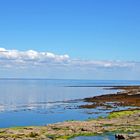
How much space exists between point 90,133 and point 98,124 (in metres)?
7.30

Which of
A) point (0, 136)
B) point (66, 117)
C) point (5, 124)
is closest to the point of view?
point (0, 136)

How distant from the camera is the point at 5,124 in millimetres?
61094

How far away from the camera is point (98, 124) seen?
51.0 meters

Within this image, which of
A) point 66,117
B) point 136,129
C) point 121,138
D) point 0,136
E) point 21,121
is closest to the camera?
point 121,138

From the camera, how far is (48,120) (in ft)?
→ 218

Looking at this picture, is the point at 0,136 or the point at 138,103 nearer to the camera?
the point at 0,136

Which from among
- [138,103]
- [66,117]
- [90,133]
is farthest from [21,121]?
[138,103]

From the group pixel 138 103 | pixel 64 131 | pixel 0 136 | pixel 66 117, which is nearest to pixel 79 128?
pixel 64 131

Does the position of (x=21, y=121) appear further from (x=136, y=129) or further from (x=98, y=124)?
(x=136, y=129)

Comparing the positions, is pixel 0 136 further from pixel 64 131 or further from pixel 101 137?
pixel 101 137

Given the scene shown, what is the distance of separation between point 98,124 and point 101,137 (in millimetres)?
9509

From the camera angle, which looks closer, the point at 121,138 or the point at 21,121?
the point at 121,138

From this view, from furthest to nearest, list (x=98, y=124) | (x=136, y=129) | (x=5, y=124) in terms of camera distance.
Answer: (x=5, y=124) < (x=98, y=124) < (x=136, y=129)

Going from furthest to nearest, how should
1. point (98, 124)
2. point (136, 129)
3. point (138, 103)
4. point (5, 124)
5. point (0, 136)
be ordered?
point (138, 103) → point (5, 124) → point (98, 124) → point (136, 129) → point (0, 136)
